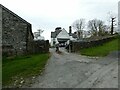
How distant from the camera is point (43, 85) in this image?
509 inches

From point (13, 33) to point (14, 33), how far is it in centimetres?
18

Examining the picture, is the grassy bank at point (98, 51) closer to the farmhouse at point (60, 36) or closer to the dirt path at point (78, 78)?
the dirt path at point (78, 78)

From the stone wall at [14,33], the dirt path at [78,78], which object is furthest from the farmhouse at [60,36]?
the dirt path at [78,78]

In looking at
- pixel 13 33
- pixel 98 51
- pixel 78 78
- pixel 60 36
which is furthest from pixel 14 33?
pixel 60 36

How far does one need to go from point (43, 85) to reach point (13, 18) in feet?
56.8

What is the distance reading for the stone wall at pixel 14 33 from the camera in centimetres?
2734

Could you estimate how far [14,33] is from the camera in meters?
28.7

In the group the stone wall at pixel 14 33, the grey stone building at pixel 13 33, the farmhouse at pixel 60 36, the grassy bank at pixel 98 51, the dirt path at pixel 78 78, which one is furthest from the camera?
the farmhouse at pixel 60 36

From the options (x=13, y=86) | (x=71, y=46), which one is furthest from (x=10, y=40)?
(x=13, y=86)

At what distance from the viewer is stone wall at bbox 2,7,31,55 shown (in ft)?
89.7

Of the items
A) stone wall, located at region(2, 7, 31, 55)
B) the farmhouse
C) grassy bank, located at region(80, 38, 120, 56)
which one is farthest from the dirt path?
the farmhouse

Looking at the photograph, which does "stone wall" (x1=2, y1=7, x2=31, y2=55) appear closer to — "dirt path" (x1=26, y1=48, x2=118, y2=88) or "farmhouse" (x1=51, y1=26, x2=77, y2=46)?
"dirt path" (x1=26, y1=48, x2=118, y2=88)

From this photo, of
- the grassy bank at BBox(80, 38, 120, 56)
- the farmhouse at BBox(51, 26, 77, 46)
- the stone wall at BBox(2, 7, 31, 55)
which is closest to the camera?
the stone wall at BBox(2, 7, 31, 55)

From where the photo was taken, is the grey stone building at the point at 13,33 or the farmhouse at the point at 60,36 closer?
the grey stone building at the point at 13,33
